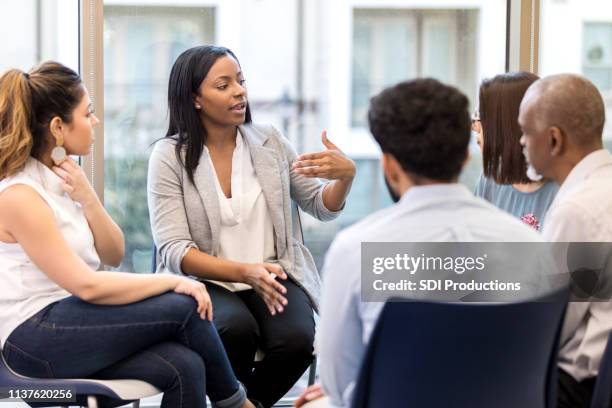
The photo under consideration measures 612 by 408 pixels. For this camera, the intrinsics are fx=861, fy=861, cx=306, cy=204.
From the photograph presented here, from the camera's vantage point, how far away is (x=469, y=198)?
1.58 m

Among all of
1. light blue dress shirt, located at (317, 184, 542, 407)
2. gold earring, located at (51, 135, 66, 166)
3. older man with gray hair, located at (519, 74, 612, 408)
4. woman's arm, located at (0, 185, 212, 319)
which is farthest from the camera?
gold earring, located at (51, 135, 66, 166)

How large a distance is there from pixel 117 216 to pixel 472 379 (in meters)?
2.17

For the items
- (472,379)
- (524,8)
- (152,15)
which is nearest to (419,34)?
(524,8)

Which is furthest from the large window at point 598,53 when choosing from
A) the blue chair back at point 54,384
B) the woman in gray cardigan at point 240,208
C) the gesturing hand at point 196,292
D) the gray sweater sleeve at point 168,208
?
the blue chair back at point 54,384

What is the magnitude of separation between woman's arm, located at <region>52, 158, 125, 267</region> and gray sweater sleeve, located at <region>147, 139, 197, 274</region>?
8.8 inches

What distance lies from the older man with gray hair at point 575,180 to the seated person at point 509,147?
0.45 meters

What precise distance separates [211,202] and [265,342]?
481 millimetres

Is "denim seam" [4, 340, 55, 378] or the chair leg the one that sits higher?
"denim seam" [4, 340, 55, 378]

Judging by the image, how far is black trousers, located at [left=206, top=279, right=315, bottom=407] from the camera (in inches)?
103

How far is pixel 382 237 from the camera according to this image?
60.8 inches

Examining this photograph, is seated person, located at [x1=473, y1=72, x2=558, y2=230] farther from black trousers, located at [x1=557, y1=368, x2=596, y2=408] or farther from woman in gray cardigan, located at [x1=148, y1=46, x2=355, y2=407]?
black trousers, located at [x1=557, y1=368, x2=596, y2=408]

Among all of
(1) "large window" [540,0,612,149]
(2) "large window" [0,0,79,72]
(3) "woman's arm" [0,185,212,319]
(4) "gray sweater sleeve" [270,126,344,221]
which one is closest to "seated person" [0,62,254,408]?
(3) "woman's arm" [0,185,212,319]

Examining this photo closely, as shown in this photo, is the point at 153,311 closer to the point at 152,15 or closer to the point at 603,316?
the point at 603,316

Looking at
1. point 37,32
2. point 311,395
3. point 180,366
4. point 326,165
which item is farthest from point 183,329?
point 37,32
